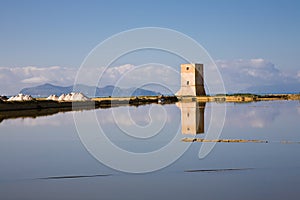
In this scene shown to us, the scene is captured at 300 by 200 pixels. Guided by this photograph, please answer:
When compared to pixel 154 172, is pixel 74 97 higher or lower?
higher

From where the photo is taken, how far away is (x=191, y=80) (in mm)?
52688

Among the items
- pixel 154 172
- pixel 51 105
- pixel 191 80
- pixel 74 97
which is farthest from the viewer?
pixel 191 80

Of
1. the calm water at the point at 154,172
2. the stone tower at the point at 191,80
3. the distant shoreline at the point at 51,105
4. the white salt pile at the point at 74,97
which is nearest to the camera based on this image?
the calm water at the point at 154,172

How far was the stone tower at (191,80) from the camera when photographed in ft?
172

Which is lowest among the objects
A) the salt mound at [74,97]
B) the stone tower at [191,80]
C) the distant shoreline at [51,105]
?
the distant shoreline at [51,105]

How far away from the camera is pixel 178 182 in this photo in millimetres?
7055

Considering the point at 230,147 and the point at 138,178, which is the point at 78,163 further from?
the point at 230,147

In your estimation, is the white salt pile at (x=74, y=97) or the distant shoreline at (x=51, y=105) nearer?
the distant shoreline at (x=51, y=105)

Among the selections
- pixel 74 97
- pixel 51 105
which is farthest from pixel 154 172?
pixel 74 97

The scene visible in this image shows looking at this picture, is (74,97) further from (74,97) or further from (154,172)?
(154,172)

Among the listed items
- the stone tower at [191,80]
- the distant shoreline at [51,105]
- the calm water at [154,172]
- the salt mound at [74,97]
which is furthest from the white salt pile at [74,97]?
the calm water at [154,172]

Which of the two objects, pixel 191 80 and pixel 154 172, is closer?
pixel 154 172

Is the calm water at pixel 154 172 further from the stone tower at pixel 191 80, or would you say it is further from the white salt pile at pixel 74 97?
the stone tower at pixel 191 80

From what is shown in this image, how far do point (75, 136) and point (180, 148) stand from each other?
4588 millimetres
